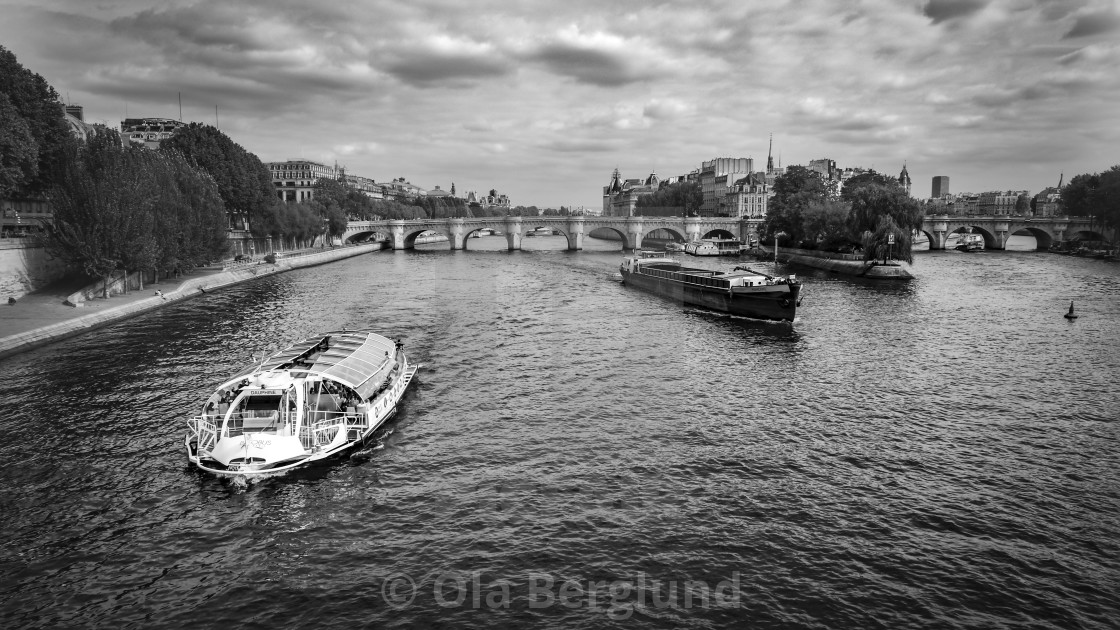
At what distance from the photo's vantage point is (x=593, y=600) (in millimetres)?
19578

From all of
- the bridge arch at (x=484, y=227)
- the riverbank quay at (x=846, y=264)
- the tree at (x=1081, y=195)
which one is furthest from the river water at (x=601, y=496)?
the tree at (x=1081, y=195)

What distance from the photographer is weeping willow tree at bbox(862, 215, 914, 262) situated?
9794 centimetres

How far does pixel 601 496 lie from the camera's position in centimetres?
2597

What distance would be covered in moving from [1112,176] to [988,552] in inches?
6628

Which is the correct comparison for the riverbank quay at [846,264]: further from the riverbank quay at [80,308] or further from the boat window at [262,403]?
the boat window at [262,403]

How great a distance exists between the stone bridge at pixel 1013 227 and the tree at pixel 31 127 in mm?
164372

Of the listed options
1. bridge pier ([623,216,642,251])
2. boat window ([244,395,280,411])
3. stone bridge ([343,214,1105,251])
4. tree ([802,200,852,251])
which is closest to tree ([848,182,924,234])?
tree ([802,200,852,251])

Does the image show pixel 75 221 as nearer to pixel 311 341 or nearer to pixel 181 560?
pixel 311 341

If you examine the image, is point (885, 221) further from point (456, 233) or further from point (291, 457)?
point (456, 233)

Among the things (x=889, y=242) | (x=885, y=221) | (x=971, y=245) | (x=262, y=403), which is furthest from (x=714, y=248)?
(x=262, y=403)

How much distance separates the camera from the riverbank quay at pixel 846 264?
98.8 meters

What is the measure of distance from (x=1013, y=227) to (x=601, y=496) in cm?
17425

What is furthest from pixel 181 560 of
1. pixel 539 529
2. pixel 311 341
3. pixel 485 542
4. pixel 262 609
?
pixel 311 341

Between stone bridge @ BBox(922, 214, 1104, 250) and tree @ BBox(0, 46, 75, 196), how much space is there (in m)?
164
